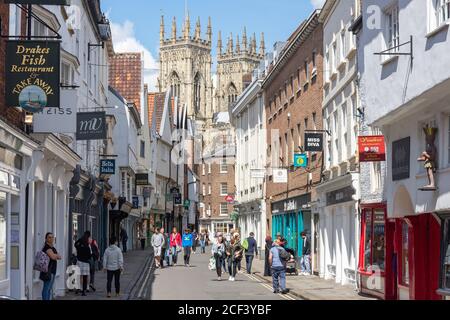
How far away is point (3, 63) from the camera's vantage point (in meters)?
15.9

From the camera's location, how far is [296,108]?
36.7 m

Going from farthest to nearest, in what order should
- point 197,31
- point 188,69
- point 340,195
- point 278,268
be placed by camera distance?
point 197,31
point 188,69
point 340,195
point 278,268

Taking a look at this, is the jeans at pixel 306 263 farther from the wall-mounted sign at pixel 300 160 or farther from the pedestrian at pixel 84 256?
the pedestrian at pixel 84 256

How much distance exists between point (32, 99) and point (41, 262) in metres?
4.05

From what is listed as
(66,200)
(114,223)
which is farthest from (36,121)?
(114,223)

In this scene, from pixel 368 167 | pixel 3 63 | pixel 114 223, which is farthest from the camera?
pixel 114 223

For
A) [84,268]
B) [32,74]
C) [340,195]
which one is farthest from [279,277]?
[32,74]

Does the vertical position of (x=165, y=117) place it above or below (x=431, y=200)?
above

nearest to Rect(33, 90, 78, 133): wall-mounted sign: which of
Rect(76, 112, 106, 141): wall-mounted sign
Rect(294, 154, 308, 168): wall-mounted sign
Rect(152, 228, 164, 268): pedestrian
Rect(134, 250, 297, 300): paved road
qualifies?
Rect(76, 112, 106, 141): wall-mounted sign

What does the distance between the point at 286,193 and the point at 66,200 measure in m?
16.5

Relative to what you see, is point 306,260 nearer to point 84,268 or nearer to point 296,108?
point 296,108

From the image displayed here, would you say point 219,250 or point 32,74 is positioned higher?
point 32,74

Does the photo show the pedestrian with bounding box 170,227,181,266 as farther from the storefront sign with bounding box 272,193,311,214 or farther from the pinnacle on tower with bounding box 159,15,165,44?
the pinnacle on tower with bounding box 159,15,165,44

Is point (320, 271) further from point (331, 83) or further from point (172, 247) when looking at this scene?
point (172, 247)
